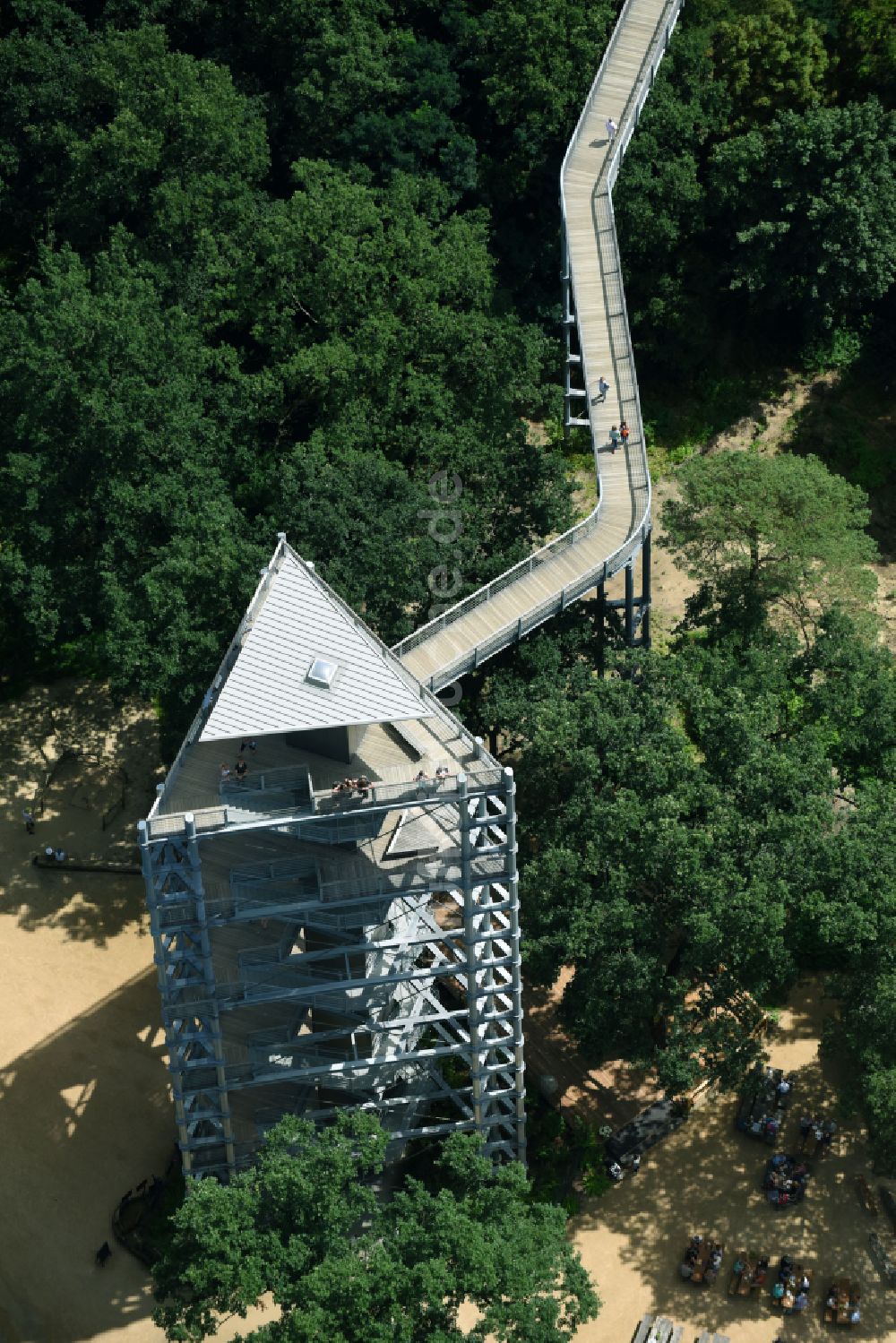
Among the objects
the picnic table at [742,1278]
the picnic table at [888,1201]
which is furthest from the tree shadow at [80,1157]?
the picnic table at [888,1201]

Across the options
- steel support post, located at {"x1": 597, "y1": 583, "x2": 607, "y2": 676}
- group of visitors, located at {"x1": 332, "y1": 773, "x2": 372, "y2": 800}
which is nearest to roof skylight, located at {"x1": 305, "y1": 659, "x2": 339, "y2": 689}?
group of visitors, located at {"x1": 332, "y1": 773, "x2": 372, "y2": 800}

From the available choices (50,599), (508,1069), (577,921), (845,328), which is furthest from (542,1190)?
(845,328)

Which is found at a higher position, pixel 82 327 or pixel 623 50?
pixel 623 50

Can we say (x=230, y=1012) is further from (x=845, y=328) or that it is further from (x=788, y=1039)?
(x=845, y=328)

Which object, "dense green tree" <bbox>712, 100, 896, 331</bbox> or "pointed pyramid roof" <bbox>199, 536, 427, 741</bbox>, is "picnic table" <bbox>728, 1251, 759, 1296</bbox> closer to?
"pointed pyramid roof" <bbox>199, 536, 427, 741</bbox>

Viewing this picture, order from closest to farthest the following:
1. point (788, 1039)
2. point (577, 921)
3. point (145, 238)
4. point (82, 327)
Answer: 1. point (577, 921)
2. point (788, 1039)
3. point (82, 327)
4. point (145, 238)

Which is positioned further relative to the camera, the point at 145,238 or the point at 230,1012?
the point at 145,238
